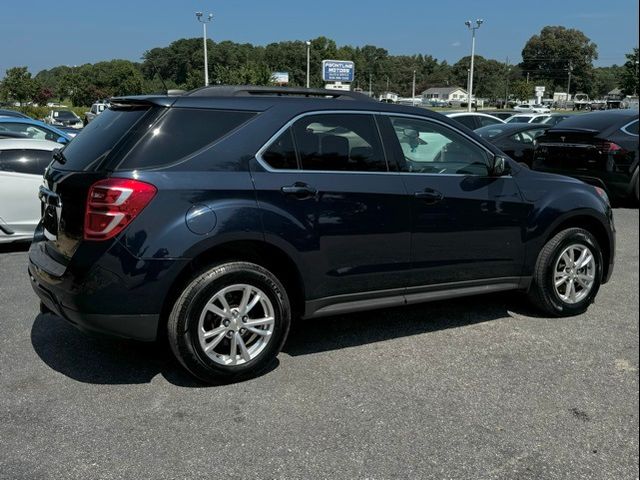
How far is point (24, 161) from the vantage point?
292 inches

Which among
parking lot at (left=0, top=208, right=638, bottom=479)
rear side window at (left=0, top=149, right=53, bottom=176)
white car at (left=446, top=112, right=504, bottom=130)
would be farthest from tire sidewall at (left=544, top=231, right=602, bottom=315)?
white car at (left=446, top=112, right=504, bottom=130)

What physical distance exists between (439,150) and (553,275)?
139 cm

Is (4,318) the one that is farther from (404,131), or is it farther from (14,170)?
(404,131)

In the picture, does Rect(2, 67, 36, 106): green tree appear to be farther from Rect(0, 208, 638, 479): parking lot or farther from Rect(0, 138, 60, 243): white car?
Rect(0, 208, 638, 479): parking lot

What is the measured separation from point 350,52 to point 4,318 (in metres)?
146

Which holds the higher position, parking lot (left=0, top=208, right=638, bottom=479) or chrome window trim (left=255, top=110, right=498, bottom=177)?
chrome window trim (left=255, top=110, right=498, bottom=177)

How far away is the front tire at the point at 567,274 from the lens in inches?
189

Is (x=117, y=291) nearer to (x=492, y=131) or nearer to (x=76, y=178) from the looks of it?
(x=76, y=178)

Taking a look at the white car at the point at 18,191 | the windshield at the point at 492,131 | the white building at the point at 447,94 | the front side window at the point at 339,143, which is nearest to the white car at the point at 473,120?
the windshield at the point at 492,131

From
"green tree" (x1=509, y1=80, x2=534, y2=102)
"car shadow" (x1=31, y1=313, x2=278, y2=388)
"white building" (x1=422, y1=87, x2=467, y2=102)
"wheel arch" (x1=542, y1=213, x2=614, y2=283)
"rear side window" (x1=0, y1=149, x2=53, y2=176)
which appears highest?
"white building" (x1=422, y1=87, x2=467, y2=102)

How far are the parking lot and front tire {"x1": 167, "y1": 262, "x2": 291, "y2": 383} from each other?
15 centimetres

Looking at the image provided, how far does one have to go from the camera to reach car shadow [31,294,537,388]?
12.8 feet

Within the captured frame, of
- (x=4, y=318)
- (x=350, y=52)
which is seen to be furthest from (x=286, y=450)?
(x=350, y=52)

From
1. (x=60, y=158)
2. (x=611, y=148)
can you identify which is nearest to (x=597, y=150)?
(x=611, y=148)
